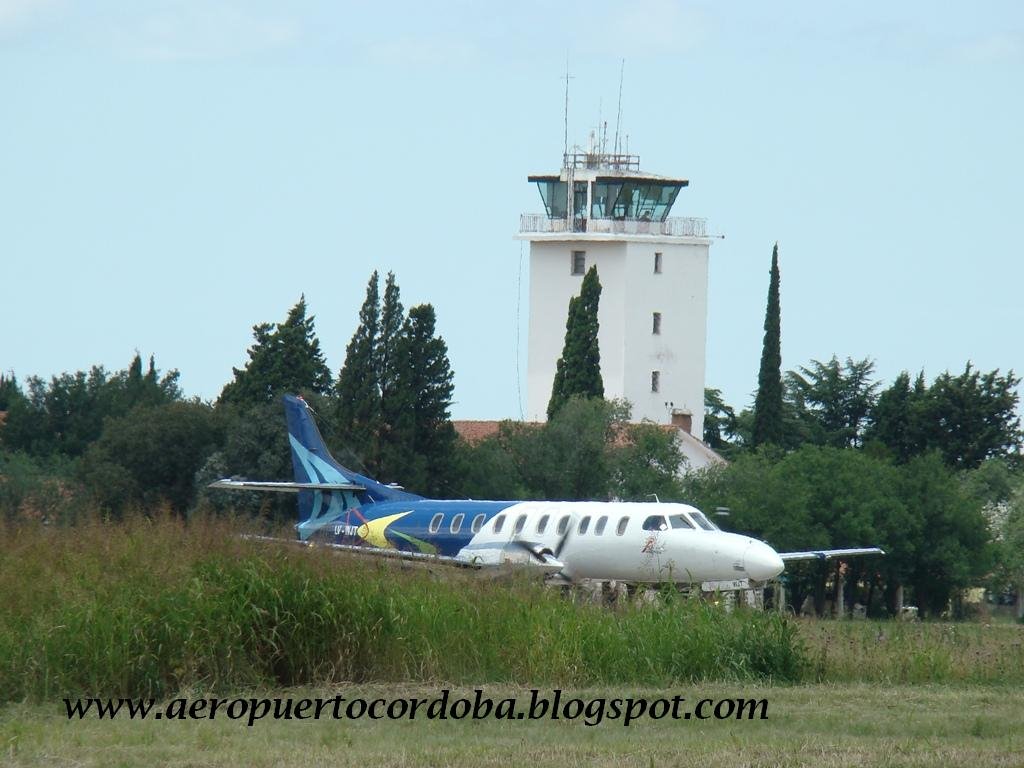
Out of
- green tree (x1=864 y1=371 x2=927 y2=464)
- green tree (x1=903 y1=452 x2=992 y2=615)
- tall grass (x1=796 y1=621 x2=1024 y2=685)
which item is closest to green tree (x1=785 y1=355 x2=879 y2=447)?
green tree (x1=864 y1=371 x2=927 y2=464)

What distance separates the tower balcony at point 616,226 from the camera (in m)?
72.5

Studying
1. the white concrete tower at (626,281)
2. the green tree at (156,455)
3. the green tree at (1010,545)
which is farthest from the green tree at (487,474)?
the white concrete tower at (626,281)

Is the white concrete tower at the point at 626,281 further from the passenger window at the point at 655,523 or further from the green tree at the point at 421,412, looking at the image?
the passenger window at the point at 655,523

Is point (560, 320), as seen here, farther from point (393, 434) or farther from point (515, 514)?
point (515, 514)

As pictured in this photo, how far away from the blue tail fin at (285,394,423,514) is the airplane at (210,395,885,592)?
0.10 m

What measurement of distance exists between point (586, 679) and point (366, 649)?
203 centimetres

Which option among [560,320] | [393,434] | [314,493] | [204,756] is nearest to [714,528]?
[314,493]

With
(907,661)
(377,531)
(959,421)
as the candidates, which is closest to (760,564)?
(377,531)

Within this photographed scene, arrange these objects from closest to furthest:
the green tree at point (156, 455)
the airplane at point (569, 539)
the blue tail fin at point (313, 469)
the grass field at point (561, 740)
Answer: the grass field at point (561, 740) → the airplane at point (569, 539) → the blue tail fin at point (313, 469) → the green tree at point (156, 455)

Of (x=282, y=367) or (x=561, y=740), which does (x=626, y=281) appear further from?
(x=561, y=740)

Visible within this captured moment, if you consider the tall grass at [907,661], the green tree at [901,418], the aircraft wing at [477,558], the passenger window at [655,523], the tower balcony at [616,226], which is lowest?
the tall grass at [907,661]

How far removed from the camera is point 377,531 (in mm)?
36531

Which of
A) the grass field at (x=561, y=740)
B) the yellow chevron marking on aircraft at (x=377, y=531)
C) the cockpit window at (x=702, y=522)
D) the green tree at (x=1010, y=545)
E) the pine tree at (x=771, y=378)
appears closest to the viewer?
the grass field at (x=561, y=740)

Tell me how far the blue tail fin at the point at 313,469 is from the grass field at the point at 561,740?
78.3 ft
